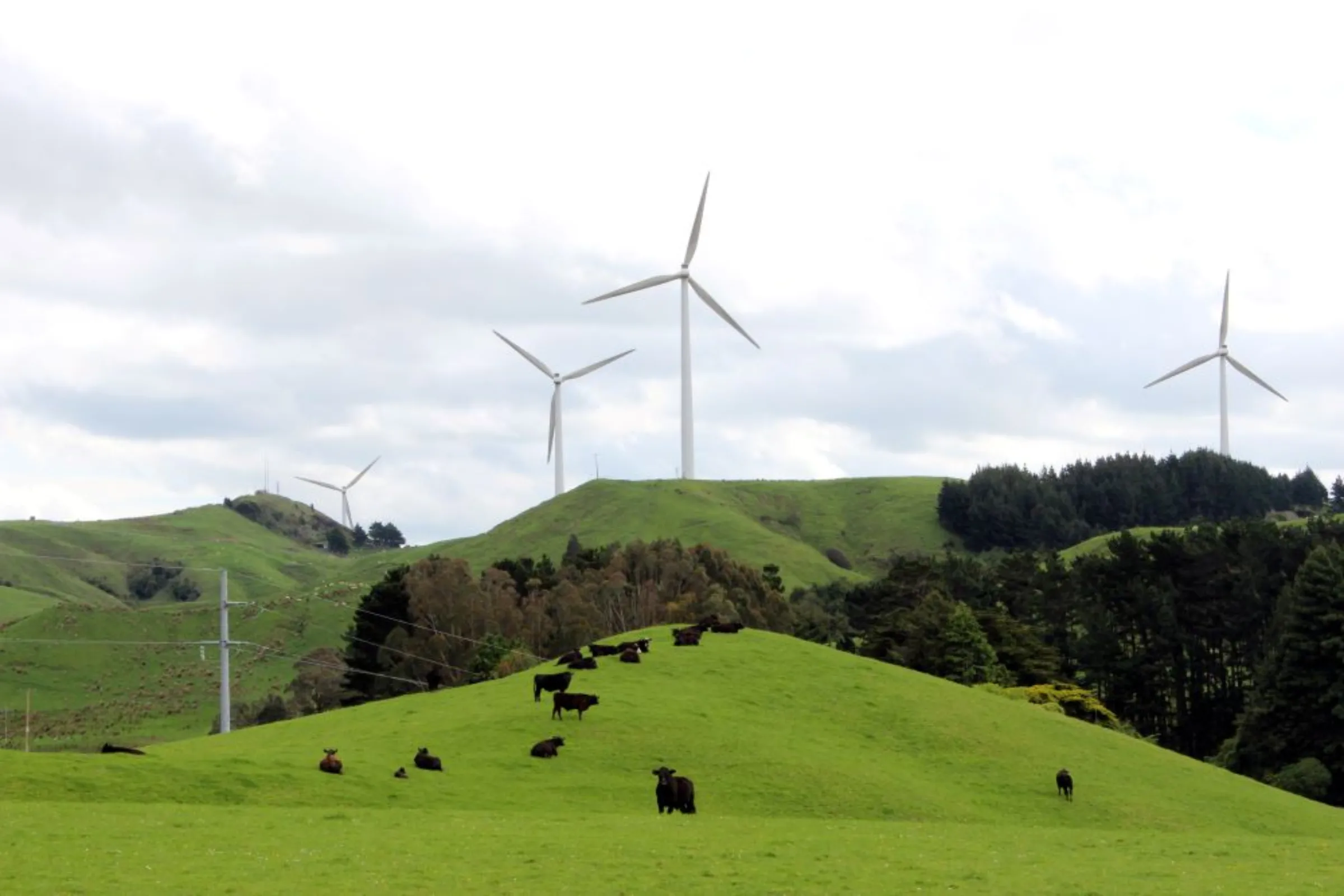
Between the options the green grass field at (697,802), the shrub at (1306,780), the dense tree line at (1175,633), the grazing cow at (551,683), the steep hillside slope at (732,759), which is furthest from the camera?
the dense tree line at (1175,633)

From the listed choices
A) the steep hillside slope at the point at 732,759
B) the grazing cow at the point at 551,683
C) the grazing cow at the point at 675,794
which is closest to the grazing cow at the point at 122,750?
the steep hillside slope at the point at 732,759

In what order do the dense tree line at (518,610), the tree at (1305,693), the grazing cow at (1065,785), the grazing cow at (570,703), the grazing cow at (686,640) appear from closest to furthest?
the grazing cow at (1065,785) < the grazing cow at (570,703) < the grazing cow at (686,640) < the tree at (1305,693) < the dense tree line at (518,610)

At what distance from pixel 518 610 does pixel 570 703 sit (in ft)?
231

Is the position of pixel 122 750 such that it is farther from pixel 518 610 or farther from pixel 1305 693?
pixel 518 610

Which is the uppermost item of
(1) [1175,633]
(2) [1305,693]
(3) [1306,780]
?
(1) [1175,633]

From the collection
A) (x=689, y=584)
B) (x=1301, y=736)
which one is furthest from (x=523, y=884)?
(x=689, y=584)

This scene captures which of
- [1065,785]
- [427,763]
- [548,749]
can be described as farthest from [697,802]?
[1065,785]

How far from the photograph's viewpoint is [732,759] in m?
48.6

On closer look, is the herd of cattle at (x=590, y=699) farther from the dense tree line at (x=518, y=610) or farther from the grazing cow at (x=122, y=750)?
the dense tree line at (x=518, y=610)

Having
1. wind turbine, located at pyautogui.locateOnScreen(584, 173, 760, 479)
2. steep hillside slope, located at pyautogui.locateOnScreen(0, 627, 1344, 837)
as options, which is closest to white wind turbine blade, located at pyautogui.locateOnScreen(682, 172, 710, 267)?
wind turbine, located at pyautogui.locateOnScreen(584, 173, 760, 479)

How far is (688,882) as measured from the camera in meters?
27.3

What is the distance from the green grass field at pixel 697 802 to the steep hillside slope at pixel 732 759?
0.41 feet

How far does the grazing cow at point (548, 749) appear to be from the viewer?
4634 centimetres

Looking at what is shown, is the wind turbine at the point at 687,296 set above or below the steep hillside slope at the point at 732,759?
above
